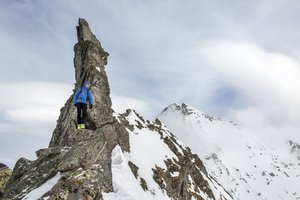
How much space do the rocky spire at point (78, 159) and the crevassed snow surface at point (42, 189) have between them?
0.59ft

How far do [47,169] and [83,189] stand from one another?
393cm

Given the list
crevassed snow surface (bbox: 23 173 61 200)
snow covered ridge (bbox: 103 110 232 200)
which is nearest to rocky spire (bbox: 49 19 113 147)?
snow covered ridge (bbox: 103 110 232 200)

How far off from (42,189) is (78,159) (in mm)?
2563

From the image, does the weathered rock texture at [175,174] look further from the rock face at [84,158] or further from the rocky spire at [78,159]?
the rocky spire at [78,159]

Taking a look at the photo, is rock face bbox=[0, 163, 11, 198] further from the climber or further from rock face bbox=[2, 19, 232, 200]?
the climber

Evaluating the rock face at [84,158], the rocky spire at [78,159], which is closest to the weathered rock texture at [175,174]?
the rock face at [84,158]

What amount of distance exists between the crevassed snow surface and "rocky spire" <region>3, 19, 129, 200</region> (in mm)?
180

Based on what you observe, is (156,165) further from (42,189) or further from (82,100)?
(42,189)

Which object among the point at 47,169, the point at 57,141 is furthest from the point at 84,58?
the point at 47,169

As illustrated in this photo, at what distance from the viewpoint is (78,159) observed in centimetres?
2208

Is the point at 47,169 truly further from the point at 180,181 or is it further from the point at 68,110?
the point at 180,181

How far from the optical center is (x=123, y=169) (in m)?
28.5

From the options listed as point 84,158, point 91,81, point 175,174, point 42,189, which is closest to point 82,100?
point 84,158

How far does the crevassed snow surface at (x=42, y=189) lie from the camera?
19875 mm
